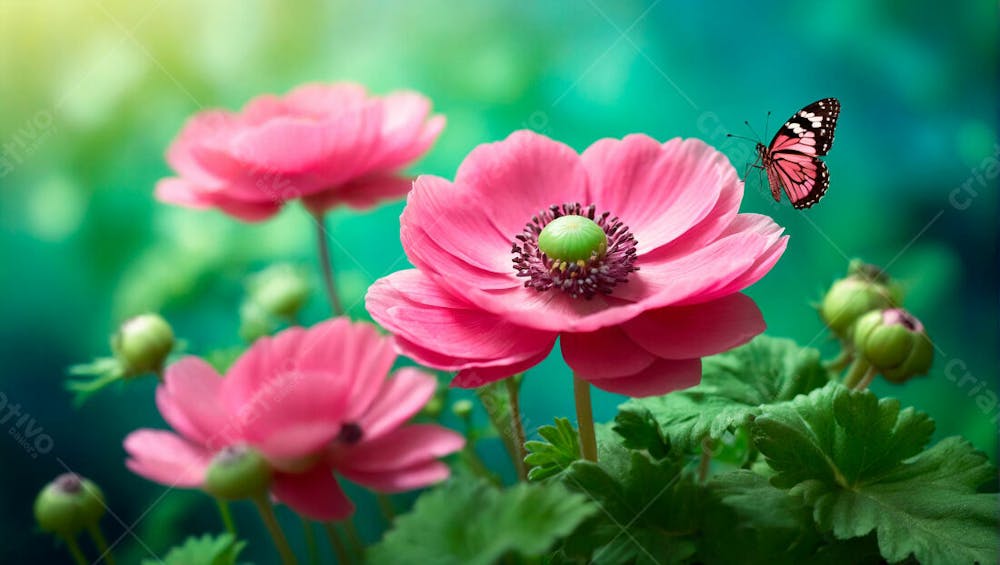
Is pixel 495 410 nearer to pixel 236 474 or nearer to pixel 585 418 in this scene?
pixel 585 418

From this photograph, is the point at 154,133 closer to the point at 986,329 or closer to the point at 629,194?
the point at 629,194

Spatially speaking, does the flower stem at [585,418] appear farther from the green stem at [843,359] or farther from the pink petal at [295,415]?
the green stem at [843,359]

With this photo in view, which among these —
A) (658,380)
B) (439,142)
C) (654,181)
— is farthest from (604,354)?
(439,142)

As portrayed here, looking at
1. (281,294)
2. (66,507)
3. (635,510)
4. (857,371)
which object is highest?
(857,371)

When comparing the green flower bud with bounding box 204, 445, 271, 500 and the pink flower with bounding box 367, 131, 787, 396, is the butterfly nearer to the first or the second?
the pink flower with bounding box 367, 131, 787, 396

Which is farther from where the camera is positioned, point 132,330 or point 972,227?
point 972,227

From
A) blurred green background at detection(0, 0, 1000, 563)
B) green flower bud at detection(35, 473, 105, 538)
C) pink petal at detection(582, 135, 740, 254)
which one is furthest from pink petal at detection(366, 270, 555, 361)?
blurred green background at detection(0, 0, 1000, 563)

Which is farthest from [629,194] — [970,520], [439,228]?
[970,520]
